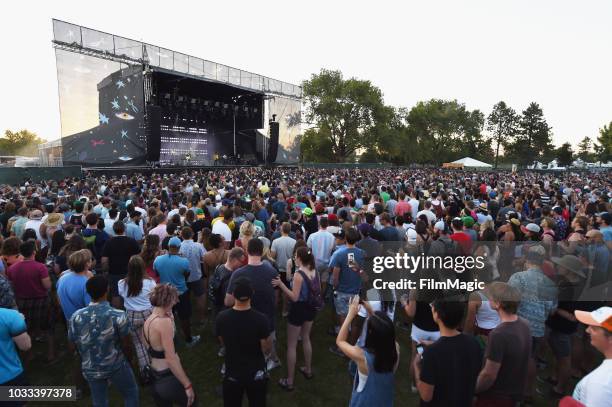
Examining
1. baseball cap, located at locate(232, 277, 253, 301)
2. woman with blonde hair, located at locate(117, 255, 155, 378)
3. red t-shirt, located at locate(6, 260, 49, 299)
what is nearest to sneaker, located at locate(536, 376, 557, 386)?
baseball cap, located at locate(232, 277, 253, 301)

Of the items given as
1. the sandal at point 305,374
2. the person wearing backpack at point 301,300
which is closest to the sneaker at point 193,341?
the person wearing backpack at point 301,300

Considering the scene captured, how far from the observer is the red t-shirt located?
11.7 ft

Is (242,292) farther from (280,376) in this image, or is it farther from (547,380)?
(547,380)

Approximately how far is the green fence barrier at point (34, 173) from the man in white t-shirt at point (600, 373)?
20688 mm

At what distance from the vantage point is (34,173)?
16.5m

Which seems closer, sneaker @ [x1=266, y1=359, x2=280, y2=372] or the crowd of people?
the crowd of people

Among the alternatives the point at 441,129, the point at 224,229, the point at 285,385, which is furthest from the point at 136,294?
the point at 441,129

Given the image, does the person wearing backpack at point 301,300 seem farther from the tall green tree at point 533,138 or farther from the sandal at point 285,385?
the tall green tree at point 533,138

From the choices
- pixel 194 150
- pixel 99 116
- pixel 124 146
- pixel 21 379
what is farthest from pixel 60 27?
pixel 21 379

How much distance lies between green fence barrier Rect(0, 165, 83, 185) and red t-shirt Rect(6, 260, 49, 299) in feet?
53.0

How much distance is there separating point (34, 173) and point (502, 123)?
72422 mm

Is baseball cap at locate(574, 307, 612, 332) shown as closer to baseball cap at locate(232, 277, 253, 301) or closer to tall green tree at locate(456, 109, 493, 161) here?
baseball cap at locate(232, 277, 253, 301)

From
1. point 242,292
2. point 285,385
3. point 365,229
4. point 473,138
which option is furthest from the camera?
point 473,138

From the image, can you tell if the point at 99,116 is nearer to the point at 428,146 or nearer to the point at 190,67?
the point at 190,67
